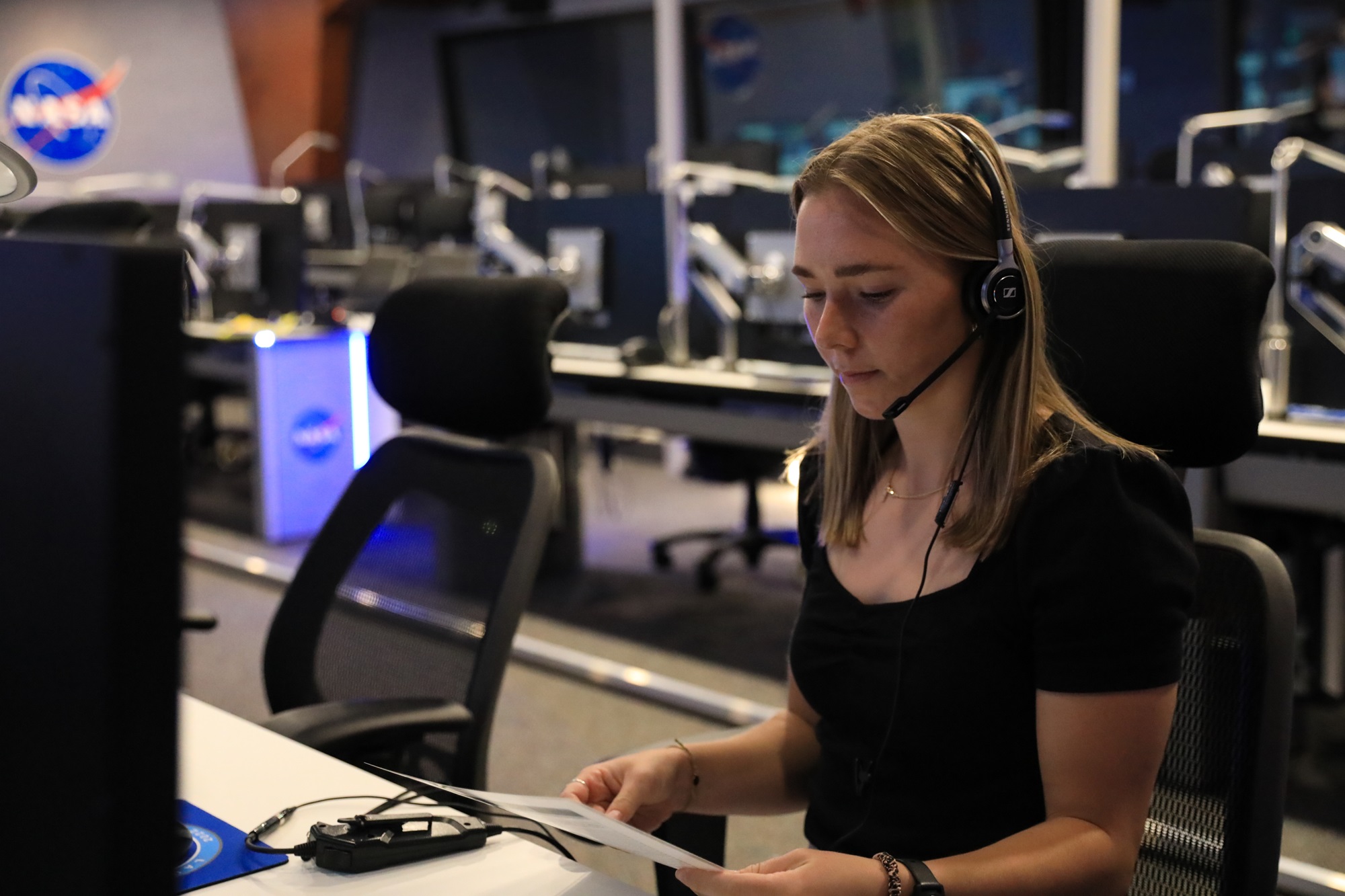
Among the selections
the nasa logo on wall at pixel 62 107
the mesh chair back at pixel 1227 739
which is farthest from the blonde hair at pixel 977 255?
the nasa logo on wall at pixel 62 107

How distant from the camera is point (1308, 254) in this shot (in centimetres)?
241

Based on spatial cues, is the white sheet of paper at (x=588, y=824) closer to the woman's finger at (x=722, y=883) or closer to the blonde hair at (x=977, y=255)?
the woman's finger at (x=722, y=883)

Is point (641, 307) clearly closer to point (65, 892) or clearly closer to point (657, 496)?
point (657, 496)

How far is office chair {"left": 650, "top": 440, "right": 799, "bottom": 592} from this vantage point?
12.8ft

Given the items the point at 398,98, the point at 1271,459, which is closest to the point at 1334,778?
the point at 1271,459

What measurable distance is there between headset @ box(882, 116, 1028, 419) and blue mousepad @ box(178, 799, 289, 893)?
603mm

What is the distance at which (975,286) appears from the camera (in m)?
1.04

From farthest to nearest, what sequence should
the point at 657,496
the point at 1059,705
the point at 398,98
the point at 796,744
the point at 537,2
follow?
the point at 398,98 < the point at 537,2 < the point at 657,496 < the point at 796,744 < the point at 1059,705

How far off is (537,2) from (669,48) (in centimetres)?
413

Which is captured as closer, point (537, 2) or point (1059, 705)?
point (1059, 705)

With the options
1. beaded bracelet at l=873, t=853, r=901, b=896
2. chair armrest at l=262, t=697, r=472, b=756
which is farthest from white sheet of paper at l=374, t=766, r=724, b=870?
chair armrest at l=262, t=697, r=472, b=756

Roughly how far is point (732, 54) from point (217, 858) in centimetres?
821

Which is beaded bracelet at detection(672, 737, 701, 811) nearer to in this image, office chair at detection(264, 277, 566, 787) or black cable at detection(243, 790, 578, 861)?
black cable at detection(243, 790, 578, 861)

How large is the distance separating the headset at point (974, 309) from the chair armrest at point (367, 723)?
0.50m
